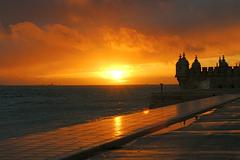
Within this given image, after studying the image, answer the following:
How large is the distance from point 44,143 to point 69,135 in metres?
2.10

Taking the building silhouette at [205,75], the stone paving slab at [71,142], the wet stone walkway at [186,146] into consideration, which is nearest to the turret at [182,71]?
the building silhouette at [205,75]

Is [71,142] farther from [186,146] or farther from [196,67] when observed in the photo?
[196,67]

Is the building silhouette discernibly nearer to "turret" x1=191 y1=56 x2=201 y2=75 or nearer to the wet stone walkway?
"turret" x1=191 y1=56 x2=201 y2=75

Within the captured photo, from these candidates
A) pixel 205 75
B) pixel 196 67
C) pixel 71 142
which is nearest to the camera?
pixel 71 142

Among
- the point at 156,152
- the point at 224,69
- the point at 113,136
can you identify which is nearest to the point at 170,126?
the point at 113,136

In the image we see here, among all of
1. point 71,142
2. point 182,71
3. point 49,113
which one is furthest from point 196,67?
point 71,142

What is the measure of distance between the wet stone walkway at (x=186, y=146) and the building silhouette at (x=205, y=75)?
6257 centimetres

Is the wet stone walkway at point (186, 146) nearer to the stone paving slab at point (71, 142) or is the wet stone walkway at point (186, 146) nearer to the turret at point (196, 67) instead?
the stone paving slab at point (71, 142)

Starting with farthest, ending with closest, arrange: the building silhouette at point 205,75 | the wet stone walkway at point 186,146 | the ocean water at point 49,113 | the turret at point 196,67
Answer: the turret at point 196,67, the building silhouette at point 205,75, the ocean water at point 49,113, the wet stone walkway at point 186,146

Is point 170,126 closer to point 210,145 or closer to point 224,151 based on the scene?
point 210,145

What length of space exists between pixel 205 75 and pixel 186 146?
227 feet

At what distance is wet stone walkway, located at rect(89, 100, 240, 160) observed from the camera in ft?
37.6

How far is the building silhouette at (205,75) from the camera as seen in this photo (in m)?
79.5

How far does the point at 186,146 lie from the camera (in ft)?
43.1
